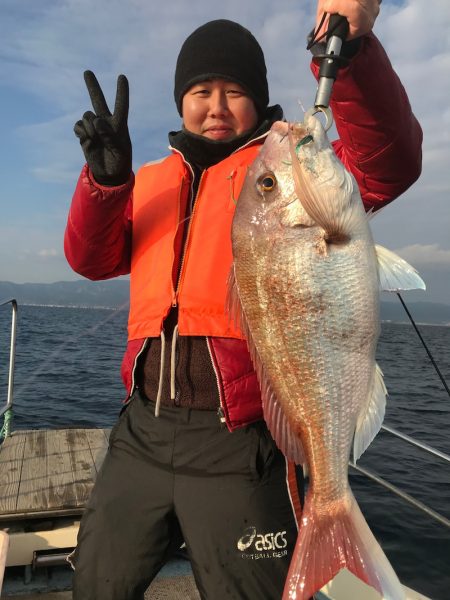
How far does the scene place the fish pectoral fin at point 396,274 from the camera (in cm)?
215

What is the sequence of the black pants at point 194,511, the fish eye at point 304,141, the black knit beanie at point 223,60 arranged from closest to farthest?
the fish eye at point 304,141, the black pants at point 194,511, the black knit beanie at point 223,60

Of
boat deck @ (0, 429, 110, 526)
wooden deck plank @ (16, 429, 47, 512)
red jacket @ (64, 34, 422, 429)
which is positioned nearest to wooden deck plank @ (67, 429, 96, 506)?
boat deck @ (0, 429, 110, 526)

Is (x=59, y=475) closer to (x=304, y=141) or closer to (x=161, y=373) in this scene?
(x=161, y=373)

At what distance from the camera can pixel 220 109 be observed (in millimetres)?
2896

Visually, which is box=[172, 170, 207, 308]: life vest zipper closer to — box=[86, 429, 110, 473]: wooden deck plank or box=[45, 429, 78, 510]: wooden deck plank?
box=[45, 429, 78, 510]: wooden deck plank

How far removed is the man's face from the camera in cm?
292

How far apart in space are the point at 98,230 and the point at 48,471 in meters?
3.34

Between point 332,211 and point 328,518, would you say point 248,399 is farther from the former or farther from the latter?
point 332,211

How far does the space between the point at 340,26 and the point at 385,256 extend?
37.6 inches

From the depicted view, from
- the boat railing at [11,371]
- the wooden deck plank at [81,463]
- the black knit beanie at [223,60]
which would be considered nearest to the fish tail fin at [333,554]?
the black knit beanie at [223,60]

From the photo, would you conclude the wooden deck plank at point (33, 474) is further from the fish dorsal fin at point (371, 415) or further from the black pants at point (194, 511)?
the fish dorsal fin at point (371, 415)

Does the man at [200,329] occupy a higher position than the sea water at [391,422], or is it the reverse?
the man at [200,329]

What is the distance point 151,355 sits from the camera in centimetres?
285

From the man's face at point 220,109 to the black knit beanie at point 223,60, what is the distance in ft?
0.16
